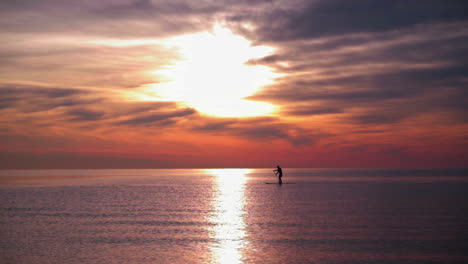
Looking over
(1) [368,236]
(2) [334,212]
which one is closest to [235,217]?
(2) [334,212]

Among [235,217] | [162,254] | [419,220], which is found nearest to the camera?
[162,254]

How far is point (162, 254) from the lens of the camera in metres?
24.2

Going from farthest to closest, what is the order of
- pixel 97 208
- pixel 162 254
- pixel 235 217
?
1. pixel 97 208
2. pixel 235 217
3. pixel 162 254

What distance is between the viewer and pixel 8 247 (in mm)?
26141

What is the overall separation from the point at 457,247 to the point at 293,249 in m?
9.76

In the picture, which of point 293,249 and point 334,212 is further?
point 334,212

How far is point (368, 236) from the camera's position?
29219 mm

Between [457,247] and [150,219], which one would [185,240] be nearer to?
[150,219]

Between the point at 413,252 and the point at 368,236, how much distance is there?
4.89m

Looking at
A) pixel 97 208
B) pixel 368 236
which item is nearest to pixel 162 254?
pixel 368 236

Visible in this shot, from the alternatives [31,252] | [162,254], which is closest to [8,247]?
[31,252]

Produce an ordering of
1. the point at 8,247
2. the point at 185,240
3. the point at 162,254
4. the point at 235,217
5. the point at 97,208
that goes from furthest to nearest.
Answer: the point at 97,208
the point at 235,217
the point at 185,240
the point at 8,247
the point at 162,254

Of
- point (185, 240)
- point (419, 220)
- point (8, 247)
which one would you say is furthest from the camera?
point (419, 220)

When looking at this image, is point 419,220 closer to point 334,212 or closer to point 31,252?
point 334,212
